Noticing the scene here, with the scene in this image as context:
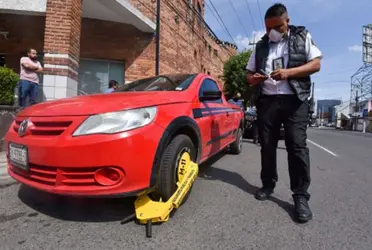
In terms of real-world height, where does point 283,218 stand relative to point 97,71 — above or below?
below

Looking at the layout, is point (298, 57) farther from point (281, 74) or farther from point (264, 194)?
point (264, 194)

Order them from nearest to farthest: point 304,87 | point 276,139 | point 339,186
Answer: point 304,87 → point 276,139 → point 339,186

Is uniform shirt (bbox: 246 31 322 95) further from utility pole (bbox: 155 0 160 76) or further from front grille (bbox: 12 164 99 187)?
utility pole (bbox: 155 0 160 76)

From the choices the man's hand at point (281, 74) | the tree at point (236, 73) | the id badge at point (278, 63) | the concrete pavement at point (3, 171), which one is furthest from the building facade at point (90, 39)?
the tree at point (236, 73)

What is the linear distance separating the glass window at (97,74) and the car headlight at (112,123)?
862 centimetres

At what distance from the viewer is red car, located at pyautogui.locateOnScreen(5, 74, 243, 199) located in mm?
2230

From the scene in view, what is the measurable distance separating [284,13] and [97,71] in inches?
346

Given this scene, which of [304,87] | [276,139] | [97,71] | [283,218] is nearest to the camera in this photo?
[283,218]

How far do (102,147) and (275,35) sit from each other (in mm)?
2046

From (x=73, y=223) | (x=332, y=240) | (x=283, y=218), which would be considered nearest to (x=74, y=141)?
(x=73, y=223)

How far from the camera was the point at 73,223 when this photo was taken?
2.49 m

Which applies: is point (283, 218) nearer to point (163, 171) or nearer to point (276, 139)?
point (276, 139)

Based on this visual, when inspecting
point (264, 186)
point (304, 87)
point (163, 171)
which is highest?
point (304, 87)

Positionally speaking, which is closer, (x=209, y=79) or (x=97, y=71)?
(x=209, y=79)
